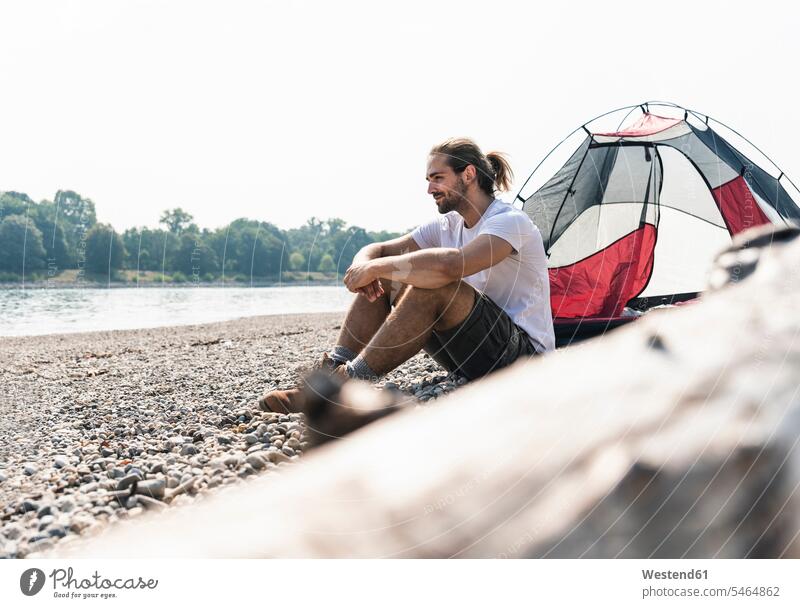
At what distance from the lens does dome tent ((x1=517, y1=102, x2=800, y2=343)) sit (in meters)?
4.39

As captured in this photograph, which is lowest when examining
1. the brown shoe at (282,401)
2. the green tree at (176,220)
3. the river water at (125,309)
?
the river water at (125,309)

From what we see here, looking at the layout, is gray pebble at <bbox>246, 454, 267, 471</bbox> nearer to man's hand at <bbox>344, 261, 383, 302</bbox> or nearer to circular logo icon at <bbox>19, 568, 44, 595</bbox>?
circular logo icon at <bbox>19, 568, 44, 595</bbox>

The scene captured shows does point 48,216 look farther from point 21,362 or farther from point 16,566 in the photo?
point 21,362

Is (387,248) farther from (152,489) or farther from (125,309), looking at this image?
(125,309)

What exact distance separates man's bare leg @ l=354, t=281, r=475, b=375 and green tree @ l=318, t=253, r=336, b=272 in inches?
40.9

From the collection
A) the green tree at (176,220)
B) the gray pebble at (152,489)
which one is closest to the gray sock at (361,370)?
the gray pebble at (152,489)

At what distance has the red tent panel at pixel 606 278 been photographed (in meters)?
4.52

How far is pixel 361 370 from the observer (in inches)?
95.0

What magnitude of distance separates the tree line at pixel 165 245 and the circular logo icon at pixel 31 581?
75.8 inches

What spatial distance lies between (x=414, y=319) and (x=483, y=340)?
282 millimetres

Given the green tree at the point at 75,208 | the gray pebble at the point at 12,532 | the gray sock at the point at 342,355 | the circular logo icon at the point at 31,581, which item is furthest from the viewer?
the green tree at the point at 75,208

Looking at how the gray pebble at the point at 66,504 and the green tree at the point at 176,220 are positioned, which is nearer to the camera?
the gray pebble at the point at 66,504

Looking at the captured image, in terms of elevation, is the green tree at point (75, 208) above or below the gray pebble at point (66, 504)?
above

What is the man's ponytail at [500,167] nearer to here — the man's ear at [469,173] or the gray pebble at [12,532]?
the man's ear at [469,173]
